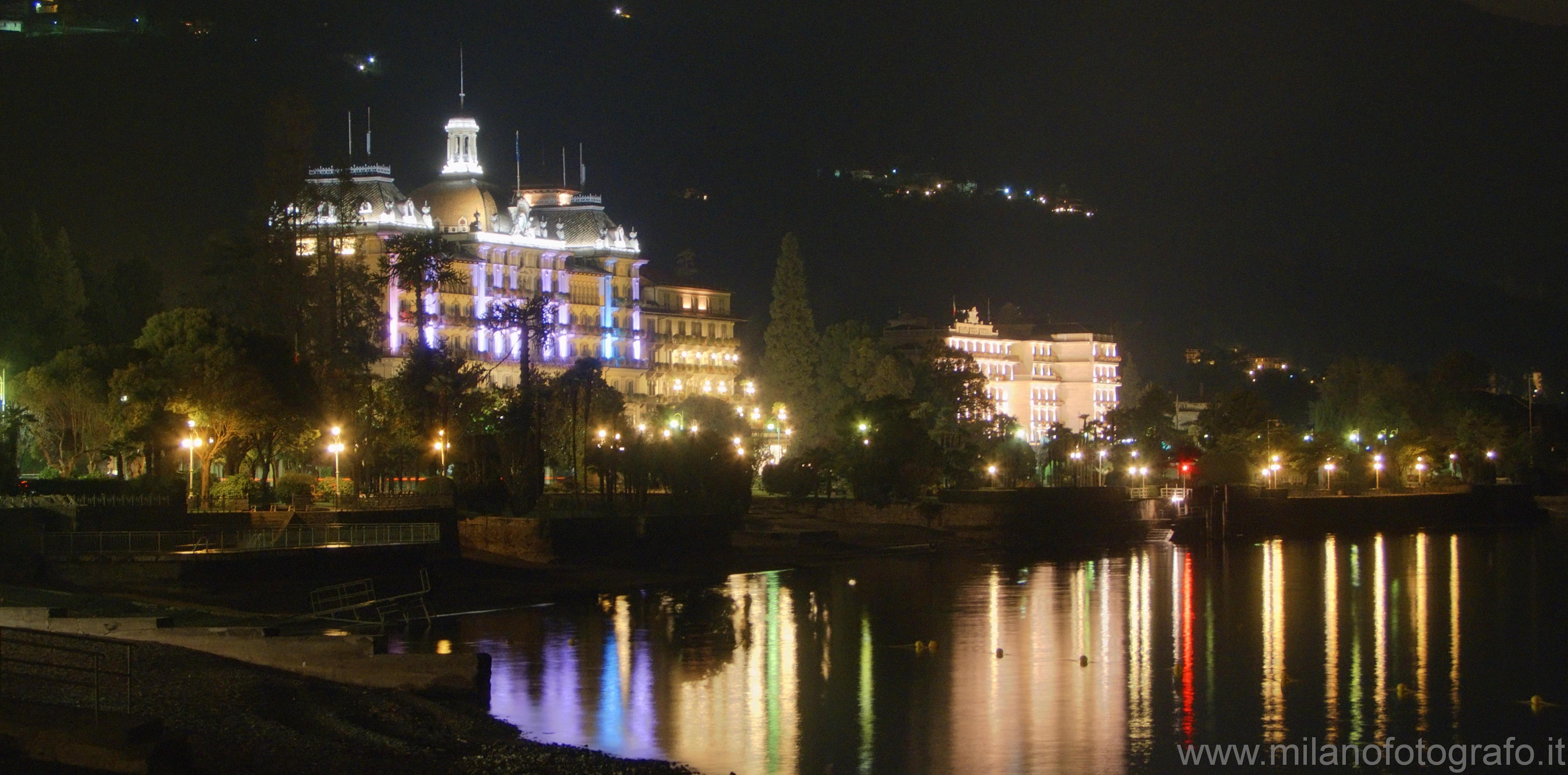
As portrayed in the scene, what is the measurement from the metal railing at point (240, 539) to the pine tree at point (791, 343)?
215ft

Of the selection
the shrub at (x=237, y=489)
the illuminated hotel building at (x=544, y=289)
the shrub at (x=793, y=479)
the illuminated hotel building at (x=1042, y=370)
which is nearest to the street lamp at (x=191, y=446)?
the shrub at (x=237, y=489)

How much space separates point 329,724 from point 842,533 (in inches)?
2078

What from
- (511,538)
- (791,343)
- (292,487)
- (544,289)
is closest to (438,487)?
(292,487)

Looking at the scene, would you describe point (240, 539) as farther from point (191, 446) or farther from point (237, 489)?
point (237, 489)

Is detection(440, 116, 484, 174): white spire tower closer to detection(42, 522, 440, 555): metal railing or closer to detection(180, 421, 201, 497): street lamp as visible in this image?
detection(180, 421, 201, 497): street lamp

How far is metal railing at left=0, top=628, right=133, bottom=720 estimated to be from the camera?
23.0 metres

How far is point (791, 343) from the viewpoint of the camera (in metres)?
120

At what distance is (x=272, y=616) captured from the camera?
37.9m

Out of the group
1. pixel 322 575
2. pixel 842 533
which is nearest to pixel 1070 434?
pixel 842 533

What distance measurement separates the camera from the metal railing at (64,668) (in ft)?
75.5

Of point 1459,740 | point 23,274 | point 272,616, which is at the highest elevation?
point 23,274

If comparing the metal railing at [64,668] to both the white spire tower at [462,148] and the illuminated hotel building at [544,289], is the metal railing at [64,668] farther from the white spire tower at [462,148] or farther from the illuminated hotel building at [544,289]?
the white spire tower at [462,148]

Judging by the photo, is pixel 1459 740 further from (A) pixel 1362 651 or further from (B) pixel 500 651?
(B) pixel 500 651

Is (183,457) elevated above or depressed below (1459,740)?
above
